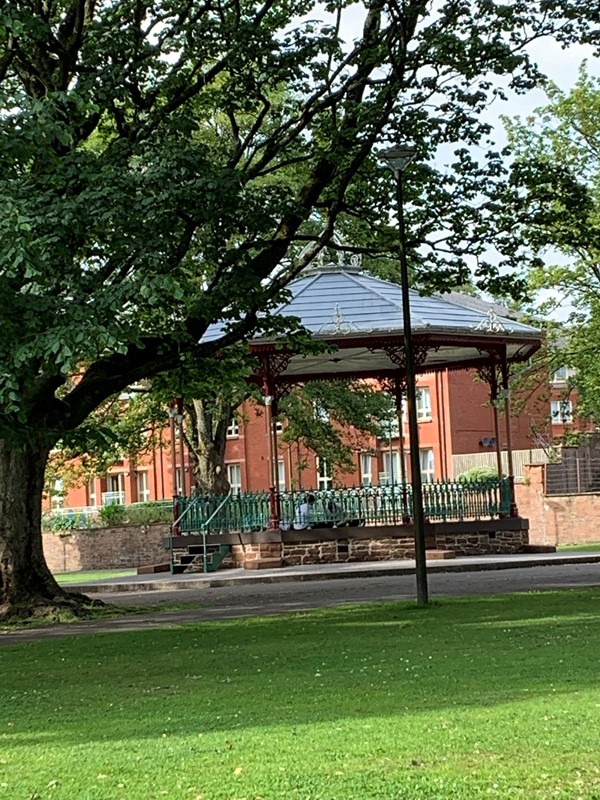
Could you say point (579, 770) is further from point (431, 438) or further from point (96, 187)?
point (431, 438)

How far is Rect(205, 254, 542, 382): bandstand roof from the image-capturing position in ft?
99.2

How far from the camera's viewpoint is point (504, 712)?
8.61 metres

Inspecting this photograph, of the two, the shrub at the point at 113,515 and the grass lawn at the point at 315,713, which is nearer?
the grass lawn at the point at 315,713

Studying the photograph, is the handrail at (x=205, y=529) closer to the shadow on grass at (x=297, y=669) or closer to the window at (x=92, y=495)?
the shadow on grass at (x=297, y=669)

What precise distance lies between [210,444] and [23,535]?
67.8ft

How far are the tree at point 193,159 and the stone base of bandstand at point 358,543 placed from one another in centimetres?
962

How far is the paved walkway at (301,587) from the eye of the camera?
19.0m

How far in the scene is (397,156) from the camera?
1761 cm

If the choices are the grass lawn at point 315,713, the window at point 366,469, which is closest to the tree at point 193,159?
the grass lawn at point 315,713

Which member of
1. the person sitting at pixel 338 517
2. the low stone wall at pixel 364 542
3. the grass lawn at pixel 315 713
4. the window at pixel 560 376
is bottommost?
the grass lawn at pixel 315 713

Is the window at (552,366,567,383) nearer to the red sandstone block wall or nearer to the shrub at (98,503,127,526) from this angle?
the red sandstone block wall

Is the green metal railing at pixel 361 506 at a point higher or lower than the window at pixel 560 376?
lower

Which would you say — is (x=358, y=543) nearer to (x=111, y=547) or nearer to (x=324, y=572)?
(x=324, y=572)

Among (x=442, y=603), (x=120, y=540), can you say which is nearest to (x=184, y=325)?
(x=442, y=603)
